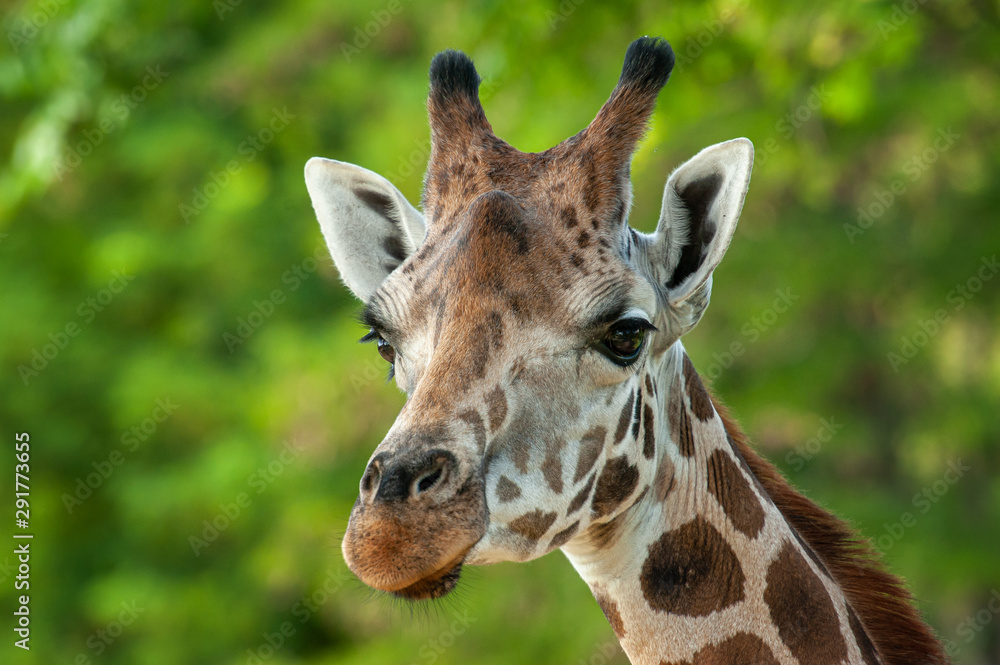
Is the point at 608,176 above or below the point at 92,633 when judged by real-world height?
above

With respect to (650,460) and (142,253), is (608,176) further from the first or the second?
(142,253)

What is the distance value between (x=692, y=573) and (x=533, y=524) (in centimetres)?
65

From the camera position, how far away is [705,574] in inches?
136

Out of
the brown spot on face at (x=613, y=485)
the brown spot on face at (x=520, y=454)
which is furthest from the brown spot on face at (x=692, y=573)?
the brown spot on face at (x=520, y=454)

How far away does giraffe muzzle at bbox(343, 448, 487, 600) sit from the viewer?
2.75 meters

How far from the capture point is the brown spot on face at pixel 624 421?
3.32 meters

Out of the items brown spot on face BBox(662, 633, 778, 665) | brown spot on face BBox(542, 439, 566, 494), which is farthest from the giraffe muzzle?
brown spot on face BBox(662, 633, 778, 665)

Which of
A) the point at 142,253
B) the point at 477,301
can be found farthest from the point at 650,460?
the point at 142,253

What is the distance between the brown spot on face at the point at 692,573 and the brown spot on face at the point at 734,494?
0.10 metres

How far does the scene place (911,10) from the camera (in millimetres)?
7090

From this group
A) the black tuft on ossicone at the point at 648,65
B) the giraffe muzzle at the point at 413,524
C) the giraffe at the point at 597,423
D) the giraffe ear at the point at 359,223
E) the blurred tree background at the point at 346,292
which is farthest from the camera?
the blurred tree background at the point at 346,292

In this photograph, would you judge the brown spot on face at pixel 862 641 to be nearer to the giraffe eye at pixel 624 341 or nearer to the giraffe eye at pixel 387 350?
the giraffe eye at pixel 624 341

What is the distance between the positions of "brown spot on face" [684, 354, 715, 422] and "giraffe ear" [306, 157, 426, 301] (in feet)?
3.67

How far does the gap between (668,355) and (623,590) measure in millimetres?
802
